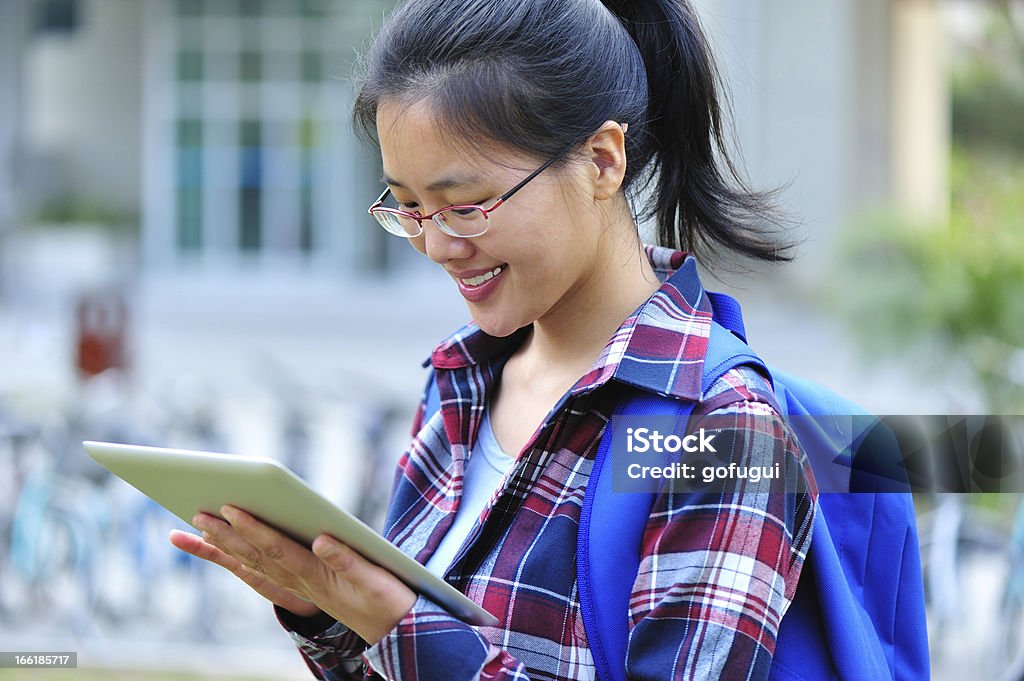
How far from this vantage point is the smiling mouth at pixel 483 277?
1.39 meters

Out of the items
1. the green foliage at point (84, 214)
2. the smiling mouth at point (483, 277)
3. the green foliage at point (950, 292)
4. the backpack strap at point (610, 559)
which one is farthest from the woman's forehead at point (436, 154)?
the green foliage at point (84, 214)

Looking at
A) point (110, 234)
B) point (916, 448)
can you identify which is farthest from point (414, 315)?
point (916, 448)

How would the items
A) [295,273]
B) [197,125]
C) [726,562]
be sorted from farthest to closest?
1. [295,273]
2. [197,125]
3. [726,562]

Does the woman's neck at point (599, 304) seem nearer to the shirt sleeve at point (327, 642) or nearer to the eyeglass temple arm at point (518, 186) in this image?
the eyeglass temple arm at point (518, 186)

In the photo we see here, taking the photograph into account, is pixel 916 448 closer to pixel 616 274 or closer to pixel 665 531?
pixel 616 274

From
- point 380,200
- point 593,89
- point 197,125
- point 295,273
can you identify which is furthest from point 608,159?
point 197,125

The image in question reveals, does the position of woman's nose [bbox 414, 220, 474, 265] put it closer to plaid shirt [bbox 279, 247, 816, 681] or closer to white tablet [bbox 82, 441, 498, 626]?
plaid shirt [bbox 279, 247, 816, 681]

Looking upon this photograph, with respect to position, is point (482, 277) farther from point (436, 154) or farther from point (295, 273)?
point (295, 273)

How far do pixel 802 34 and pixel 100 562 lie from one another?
30.7 feet

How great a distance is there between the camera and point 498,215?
52.8 inches

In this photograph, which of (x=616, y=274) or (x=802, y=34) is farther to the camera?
(x=802, y=34)

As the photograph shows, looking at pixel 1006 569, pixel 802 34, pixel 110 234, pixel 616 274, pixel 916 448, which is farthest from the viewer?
pixel 110 234

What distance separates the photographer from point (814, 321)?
12.5m

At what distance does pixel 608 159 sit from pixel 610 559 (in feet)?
1.45
